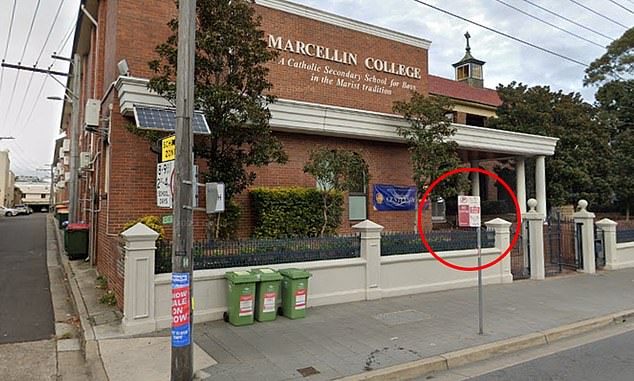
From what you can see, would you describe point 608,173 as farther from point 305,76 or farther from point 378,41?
point 305,76

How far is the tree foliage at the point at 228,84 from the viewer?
28.5 ft

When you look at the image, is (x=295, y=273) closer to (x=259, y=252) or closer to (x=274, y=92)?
(x=259, y=252)

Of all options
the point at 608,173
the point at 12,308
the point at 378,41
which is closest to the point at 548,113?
the point at 608,173

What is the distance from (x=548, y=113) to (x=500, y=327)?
56.3ft

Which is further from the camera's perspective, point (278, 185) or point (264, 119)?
point (278, 185)

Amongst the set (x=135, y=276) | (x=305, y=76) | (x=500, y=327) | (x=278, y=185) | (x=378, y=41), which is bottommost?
(x=500, y=327)

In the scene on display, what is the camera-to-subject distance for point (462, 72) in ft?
119

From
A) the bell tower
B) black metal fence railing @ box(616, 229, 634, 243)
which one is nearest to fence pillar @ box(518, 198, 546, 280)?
black metal fence railing @ box(616, 229, 634, 243)

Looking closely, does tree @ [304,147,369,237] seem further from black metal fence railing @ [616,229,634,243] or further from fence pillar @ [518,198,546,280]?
black metal fence railing @ [616,229,634,243]

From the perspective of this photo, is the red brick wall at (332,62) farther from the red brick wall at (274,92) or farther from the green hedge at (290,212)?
the green hedge at (290,212)

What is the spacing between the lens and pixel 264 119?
29.9ft

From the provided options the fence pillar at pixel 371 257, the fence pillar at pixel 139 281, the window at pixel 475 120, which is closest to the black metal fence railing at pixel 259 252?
the fence pillar at pixel 371 257

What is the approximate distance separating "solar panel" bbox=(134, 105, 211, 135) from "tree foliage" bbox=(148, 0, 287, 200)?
1.26 feet

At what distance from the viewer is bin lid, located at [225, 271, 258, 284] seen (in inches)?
281
